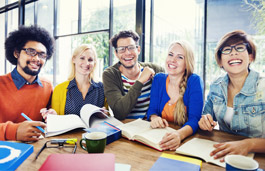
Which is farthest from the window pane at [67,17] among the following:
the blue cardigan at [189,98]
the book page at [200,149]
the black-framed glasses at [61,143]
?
the book page at [200,149]

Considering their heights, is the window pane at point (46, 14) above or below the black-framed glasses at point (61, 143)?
above

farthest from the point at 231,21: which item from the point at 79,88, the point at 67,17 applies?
the point at 67,17

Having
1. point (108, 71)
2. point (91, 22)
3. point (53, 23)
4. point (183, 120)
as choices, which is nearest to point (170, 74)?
point (183, 120)

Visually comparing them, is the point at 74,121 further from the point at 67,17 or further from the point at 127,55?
the point at 67,17

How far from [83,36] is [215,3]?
2.97 m

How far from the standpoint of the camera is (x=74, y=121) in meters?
1.27

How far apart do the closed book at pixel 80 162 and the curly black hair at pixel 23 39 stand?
158cm

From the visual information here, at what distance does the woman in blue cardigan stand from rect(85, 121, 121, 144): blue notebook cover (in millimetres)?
381

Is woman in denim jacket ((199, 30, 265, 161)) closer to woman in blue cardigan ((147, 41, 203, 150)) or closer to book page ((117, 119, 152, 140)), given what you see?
woman in blue cardigan ((147, 41, 203, 150))

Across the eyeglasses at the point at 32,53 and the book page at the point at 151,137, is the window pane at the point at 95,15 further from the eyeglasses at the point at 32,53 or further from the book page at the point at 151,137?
the book page at the point at 151,137

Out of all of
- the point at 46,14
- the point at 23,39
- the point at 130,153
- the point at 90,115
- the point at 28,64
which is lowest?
the point at 130,153

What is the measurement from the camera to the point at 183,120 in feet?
4.76

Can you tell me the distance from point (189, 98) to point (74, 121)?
2.96 ft

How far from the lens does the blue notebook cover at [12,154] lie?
74 cm
